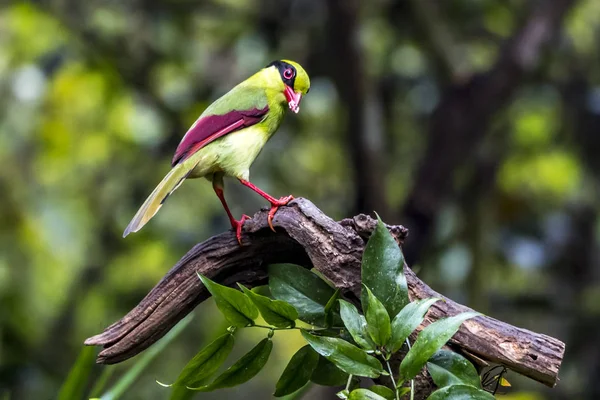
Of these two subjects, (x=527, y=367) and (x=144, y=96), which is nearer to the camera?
(x=527, y=367)

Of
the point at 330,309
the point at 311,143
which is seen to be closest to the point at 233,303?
the point at 330,309

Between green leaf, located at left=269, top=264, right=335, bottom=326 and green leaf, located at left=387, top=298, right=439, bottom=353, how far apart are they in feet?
0.65

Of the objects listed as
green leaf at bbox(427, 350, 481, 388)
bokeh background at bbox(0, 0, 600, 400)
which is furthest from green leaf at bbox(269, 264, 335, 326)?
bokeh background at bbox(0, 0, 600, 400)

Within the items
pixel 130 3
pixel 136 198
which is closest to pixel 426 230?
pixel 136 198

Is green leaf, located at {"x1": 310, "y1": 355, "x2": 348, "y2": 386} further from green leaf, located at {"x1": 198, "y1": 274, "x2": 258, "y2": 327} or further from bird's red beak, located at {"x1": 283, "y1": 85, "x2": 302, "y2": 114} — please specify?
bird's red beak, located at {"x1": 283, "y1": 85, "x2": 302, "y2": 114}

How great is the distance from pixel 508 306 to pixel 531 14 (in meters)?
1.69

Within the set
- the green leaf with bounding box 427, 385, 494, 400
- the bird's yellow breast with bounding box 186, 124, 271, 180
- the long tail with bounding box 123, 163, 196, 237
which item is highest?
the bird's yellow breast with bounding box 186, 124, 271, 180

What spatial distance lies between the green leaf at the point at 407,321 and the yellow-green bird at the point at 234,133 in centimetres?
67

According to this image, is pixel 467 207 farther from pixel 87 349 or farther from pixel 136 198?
pixel 87 349

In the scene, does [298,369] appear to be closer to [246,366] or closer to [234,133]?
[246,366]

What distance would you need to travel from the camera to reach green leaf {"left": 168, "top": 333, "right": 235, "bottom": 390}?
1526mm

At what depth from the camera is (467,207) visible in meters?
4.69

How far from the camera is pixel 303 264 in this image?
179 cm

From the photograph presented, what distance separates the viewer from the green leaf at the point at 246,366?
1521 millimetres
